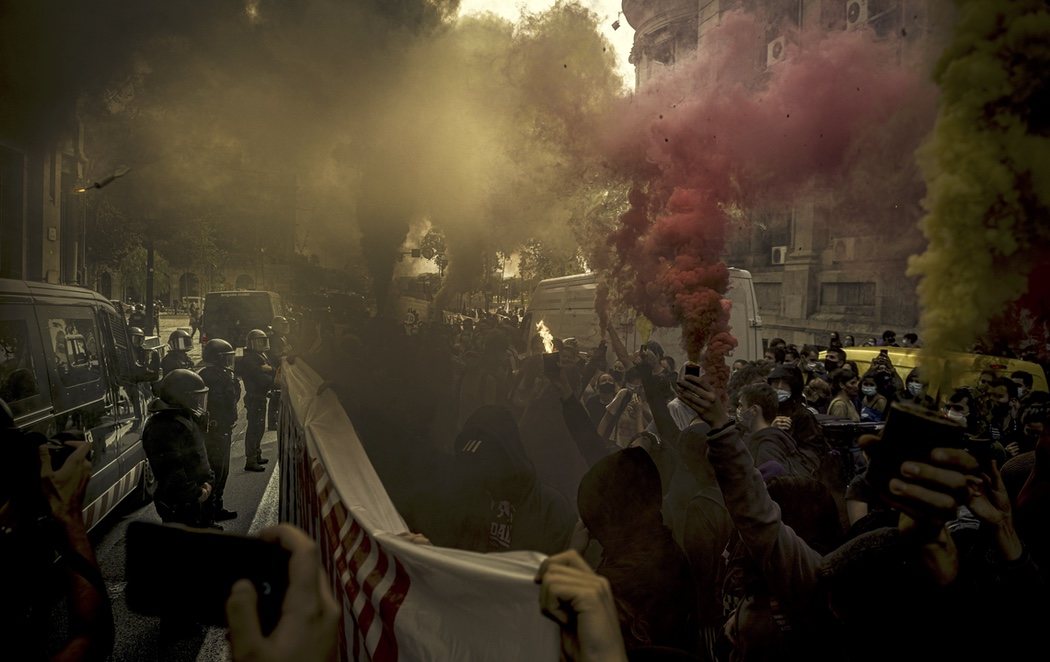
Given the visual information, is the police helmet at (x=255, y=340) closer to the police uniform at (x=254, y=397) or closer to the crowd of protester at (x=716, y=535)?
the police uniform at (x=254, y=397)

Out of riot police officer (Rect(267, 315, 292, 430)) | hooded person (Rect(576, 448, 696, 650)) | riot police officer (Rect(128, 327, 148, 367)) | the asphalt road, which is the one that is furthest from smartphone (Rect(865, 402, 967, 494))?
riot police officer (Rect(128, 327, 148, 367))

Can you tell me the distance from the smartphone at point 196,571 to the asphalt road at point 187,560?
0.02 meters

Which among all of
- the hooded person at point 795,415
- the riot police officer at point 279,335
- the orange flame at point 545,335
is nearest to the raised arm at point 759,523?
the hooded person at point 795,415

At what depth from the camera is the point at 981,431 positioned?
5312mm

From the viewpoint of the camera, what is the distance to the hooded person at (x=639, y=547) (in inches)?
87.4

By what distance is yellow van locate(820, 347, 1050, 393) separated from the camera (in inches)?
66.4

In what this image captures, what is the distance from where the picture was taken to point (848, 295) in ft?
61.6

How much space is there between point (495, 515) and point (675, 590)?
3.31 feet

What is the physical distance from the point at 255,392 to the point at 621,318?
5849 mm

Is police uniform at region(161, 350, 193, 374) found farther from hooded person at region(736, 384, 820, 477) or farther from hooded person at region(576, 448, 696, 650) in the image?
hooded person at region(576, 448, 696, 650)

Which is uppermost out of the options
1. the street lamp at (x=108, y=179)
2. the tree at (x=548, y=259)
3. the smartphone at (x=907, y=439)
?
the street lamp at (x=108, y=179)

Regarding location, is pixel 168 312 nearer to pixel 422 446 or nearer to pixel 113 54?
pixel 113 54

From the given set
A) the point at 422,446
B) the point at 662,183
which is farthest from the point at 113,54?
the point at 422,446

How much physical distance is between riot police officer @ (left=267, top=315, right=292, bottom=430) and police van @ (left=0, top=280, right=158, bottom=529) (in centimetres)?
288
